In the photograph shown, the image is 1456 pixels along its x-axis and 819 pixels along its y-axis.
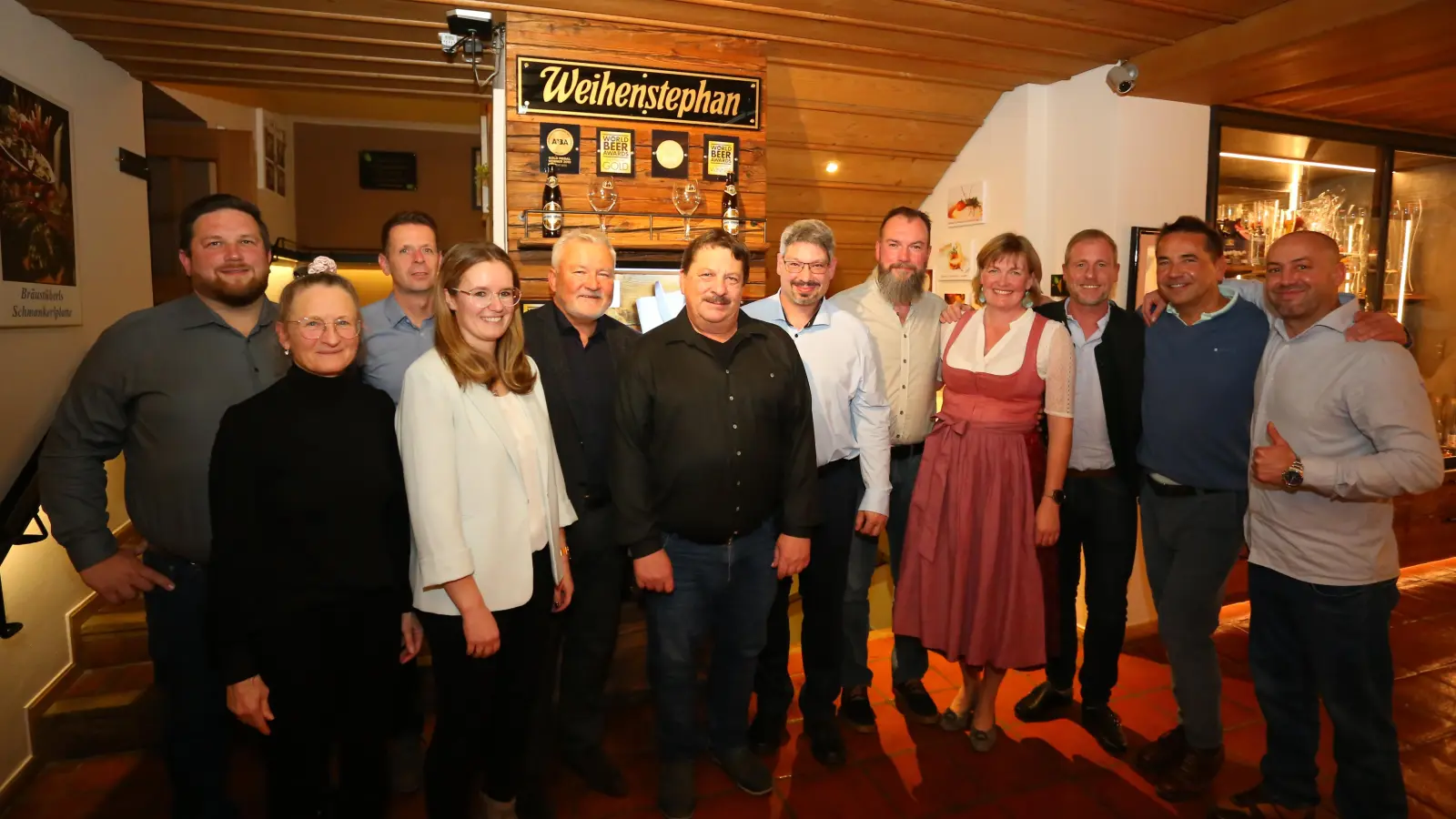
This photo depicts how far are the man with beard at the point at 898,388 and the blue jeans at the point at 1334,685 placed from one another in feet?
3.51

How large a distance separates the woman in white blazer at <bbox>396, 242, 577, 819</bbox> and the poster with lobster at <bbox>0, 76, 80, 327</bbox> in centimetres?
214

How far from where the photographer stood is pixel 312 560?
163 centimetres

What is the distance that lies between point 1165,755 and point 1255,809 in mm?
305

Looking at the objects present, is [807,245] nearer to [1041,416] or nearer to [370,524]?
[1041,416]

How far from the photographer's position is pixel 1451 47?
2984 millimetres

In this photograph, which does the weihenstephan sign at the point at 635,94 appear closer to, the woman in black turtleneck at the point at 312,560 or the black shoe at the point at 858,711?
the woman in black turtleneck at the point at 312,560

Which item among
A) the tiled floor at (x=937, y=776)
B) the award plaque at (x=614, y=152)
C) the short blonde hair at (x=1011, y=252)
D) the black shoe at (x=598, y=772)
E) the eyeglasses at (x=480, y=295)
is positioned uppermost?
the award plaque at (x=614, y=152)

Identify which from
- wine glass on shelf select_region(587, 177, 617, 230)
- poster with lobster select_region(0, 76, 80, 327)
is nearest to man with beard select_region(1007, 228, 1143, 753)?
wine glass on shelf select_region(587, 177, 617, 230)

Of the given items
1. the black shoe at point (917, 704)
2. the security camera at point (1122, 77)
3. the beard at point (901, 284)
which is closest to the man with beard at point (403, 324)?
the beard at point (901, 284)

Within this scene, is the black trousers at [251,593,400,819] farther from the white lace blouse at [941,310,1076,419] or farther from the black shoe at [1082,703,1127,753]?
the black shoe at [1082,703,1127,753]

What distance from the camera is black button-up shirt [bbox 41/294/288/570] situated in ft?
6.20

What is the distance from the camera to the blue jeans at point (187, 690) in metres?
1.95

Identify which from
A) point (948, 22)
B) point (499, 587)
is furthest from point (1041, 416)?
point (499, 587)

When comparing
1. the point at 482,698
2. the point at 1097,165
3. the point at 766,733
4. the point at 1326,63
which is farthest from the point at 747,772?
the point at 1326,63
